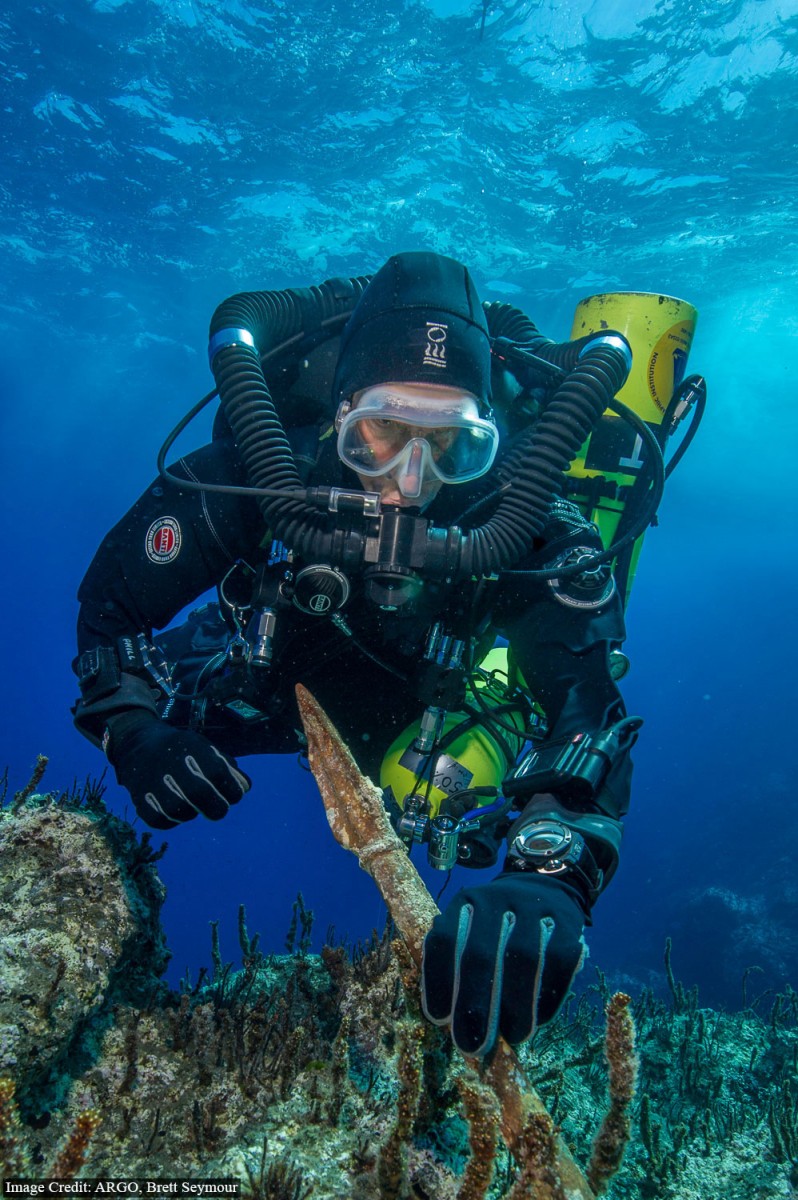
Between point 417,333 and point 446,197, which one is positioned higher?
point 446,197

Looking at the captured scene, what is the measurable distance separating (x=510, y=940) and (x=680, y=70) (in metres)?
17.7

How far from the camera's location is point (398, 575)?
110 inches

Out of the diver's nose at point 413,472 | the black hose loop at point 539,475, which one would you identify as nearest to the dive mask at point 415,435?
the diver's nose at point 413,472

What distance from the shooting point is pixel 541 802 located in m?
2.35

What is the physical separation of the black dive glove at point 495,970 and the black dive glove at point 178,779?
1347 mm

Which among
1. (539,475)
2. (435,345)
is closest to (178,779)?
(539,475)

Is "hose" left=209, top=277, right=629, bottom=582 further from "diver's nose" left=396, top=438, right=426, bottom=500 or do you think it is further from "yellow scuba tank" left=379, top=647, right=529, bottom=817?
"yellow scuba tank" left=379, top=647, right=529, bottom=817

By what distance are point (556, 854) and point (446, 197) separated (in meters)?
20.2

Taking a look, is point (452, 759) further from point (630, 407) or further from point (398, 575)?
point (630, 407)

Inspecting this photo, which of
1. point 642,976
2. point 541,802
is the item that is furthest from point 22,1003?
point 642,976

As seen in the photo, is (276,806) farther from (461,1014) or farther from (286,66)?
(461,1014)

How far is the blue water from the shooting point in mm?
13141

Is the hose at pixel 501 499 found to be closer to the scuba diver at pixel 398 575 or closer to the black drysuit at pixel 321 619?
the scuba diver at pixel 398 575

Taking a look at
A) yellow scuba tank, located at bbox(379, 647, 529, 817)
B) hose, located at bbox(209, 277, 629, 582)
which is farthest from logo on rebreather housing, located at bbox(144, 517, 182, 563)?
yellow scuba tank, located at bbox(379, 647, 529, 817)
